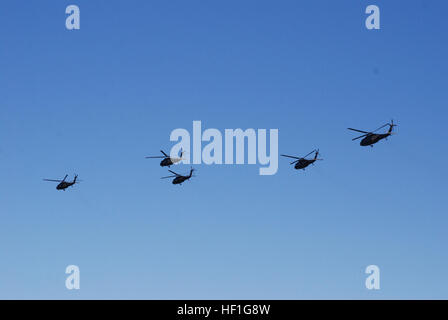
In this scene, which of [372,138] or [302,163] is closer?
[372,138]

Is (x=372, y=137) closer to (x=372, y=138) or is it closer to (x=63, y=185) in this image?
(x=372, y=138)

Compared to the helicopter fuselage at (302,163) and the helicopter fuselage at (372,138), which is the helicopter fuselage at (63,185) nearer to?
the helicopter fuselage at (302,163)

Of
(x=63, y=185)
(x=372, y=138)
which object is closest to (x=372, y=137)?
(x=372, y=138)

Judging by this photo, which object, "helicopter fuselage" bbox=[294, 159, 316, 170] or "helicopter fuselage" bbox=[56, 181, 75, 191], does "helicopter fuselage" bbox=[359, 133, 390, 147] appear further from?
"helicopter fuselage" bbox=[56, 181, 75, 191]

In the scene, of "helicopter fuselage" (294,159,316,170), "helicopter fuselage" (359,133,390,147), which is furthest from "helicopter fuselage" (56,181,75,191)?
"helicopter fuselage" (359,133,390,147)

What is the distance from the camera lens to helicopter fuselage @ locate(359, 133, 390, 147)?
161125mm

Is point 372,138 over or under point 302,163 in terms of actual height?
over

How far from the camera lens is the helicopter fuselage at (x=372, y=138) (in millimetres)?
161125

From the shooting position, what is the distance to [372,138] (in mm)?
162875
